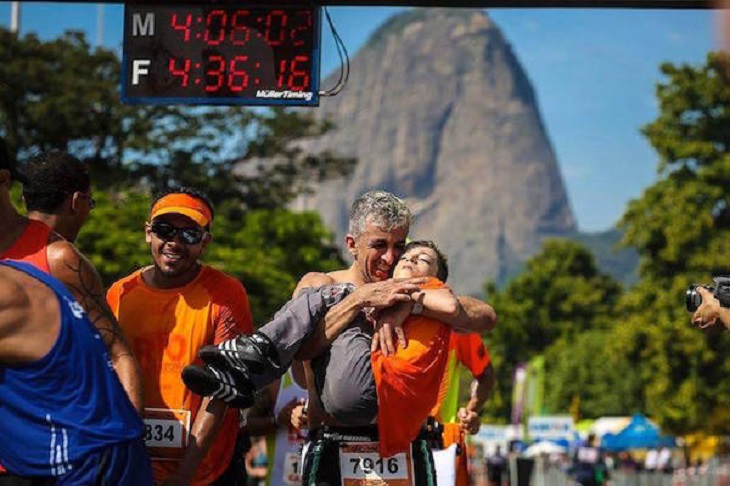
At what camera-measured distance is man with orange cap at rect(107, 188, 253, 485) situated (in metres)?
6.75

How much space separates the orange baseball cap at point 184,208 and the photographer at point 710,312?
7.46 ft

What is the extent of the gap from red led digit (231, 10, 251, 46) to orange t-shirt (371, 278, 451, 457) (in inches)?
143

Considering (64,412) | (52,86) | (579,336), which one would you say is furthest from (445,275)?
(579,336)

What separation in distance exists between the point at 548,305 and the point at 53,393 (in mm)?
108816

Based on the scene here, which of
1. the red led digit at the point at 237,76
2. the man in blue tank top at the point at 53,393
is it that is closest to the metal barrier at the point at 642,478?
the red led digit at the point at 237,76

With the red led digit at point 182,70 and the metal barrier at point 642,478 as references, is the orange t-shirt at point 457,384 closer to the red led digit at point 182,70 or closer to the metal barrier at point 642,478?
the red led digit at point 182,70

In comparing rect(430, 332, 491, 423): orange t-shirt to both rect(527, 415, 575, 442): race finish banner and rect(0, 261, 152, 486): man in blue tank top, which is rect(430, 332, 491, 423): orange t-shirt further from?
rect(527, 415, 575, 442): race finish banner

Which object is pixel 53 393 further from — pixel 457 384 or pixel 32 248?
pixel 457 384

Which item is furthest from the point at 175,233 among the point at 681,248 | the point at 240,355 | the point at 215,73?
the point at 681,248

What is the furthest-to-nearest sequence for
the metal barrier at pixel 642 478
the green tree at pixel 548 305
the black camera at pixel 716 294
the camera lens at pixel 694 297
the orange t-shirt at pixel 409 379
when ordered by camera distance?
the green tree at pixel 548 305, the metal barrier at pixel 642 478, the camera lens at pixel 694 297, the black camera at pixel 716 294, the orange t-shirt at pixel 409 379

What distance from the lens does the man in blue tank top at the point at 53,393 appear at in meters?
4.96

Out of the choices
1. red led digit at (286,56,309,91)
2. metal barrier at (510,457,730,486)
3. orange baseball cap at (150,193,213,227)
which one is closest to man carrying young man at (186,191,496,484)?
orange baseball cap at (150,193,213,227)

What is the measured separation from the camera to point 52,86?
150 feet

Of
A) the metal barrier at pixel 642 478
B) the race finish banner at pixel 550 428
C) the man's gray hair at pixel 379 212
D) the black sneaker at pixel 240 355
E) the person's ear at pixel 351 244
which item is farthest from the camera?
the race finish banner at pixel 550 428
